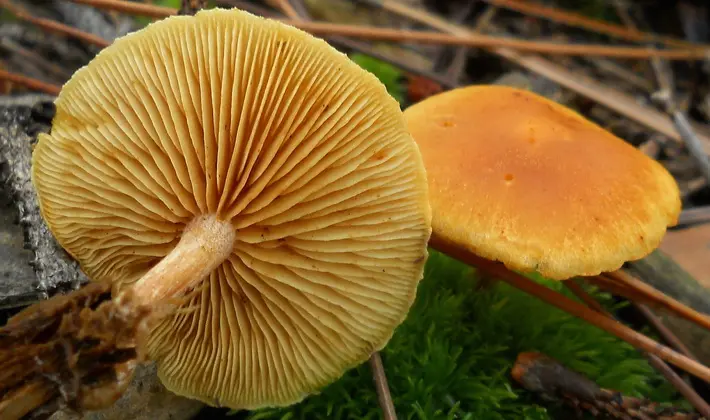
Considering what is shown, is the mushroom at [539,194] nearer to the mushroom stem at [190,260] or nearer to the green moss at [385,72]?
the mushroom stem at [190,260]

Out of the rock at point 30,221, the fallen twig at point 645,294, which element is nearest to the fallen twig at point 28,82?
the rock at point 30,221

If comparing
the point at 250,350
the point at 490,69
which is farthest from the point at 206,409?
the point at 490,69

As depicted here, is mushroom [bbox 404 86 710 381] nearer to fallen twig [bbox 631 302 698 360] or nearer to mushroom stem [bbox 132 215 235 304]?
fallen twig [bbox 631 302 698 360]

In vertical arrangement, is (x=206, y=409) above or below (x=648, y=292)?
below

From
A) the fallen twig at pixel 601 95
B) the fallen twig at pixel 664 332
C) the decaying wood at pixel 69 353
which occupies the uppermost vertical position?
the decaying wood at pixel 69 353

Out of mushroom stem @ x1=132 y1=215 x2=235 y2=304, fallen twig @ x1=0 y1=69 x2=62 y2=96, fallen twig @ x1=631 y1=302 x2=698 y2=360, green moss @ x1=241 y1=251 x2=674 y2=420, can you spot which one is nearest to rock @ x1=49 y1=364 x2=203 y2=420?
green moss @ x1=241 y1=251 x2=674 y2=420

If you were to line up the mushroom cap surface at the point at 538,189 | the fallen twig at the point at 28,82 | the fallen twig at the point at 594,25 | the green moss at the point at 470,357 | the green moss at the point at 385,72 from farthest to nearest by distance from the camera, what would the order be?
1. the fallen twig at the point at 594,25
2. the green moss at the point at 385,72
3. the fallen twig at the point at 28,82
4. the green moss at the point at 470,357
5. the mushroom cap surface at the point at 538,189

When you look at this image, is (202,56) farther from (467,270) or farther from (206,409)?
(467,270)
